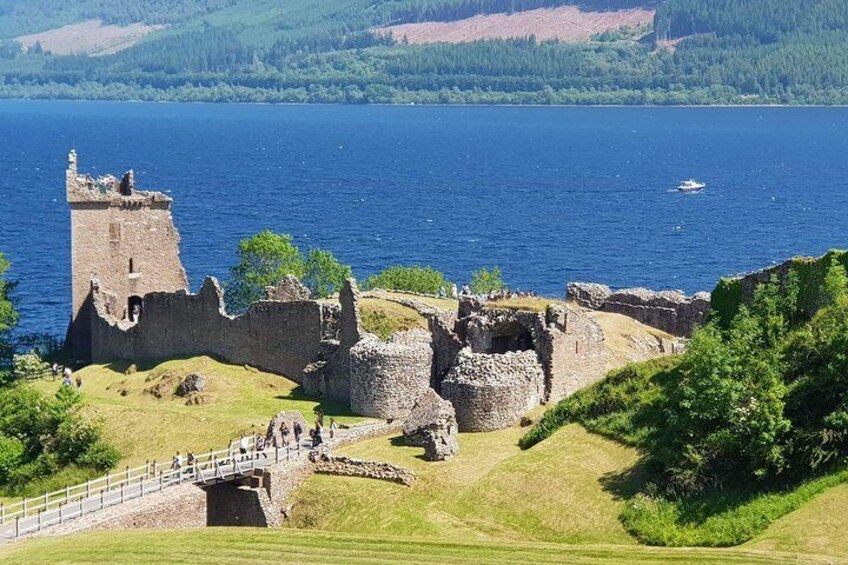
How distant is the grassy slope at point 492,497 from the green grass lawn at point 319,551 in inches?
86.1

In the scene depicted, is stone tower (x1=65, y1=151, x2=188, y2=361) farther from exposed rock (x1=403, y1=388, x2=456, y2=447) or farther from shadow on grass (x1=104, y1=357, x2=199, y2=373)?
exposed rock (x1=403, y1=388, x2=456, y2=447)

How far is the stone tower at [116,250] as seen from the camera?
3408 inches

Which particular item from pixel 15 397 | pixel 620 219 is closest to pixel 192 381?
pixel 15 397

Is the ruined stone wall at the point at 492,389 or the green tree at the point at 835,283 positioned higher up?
the green tree at the point at 835,283

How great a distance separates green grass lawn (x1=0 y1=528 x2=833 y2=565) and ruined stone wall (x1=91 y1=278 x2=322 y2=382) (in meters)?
21.9

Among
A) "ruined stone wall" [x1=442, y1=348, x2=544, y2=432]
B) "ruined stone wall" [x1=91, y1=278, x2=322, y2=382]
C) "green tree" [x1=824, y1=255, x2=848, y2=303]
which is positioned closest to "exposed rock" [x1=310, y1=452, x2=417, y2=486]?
"ruined stone wall" [x1=442, y1=348, x2=544, y2=432]

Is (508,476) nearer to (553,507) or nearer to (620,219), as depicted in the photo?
(553,507)

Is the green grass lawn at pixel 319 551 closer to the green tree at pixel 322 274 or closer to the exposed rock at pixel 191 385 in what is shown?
the exposed rock at pixel 191 385

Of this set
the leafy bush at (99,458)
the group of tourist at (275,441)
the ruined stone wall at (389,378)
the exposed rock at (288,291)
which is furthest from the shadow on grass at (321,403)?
the leafy bush at (99,458)

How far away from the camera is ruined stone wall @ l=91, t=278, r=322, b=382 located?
243 ft

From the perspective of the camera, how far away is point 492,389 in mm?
63656

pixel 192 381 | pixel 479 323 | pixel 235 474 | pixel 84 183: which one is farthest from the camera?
pixel 84 183

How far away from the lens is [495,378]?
6397cm

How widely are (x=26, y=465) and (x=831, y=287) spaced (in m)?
31.3
